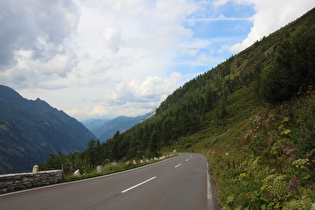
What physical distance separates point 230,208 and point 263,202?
0.95 meters

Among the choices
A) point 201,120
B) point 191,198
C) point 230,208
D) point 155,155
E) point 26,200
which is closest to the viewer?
point 230,208

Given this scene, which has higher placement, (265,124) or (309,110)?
(309,110)

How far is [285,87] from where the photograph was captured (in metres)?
10.3

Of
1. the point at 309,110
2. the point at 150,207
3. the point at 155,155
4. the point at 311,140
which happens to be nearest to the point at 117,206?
the point at 150,207

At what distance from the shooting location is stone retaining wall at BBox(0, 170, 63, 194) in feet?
23.1

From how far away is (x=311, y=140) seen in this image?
5.14 m

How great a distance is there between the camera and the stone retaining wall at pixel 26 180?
705cm

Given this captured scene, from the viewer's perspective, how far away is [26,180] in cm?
779

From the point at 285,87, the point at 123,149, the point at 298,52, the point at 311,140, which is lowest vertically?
the point at 123,149

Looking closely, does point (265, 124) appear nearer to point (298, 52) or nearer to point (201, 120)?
point (298, 52)

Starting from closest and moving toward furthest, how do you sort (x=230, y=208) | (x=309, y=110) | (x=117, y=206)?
(x=230, y=208), (x=117, y=206), (x=309, y=110)

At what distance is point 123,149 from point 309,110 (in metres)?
86.1

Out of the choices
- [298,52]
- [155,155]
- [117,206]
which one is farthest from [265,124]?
[155,155]

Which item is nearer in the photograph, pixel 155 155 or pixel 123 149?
pixel 155 155
